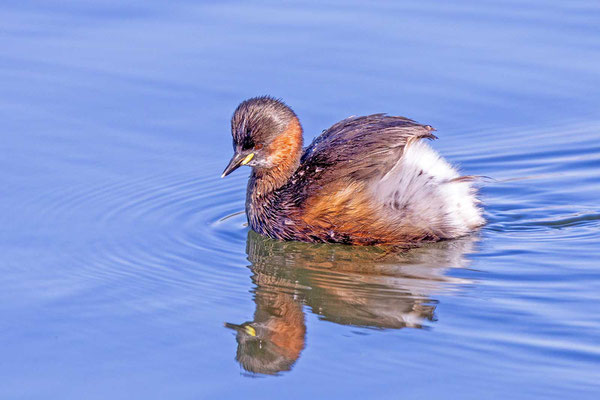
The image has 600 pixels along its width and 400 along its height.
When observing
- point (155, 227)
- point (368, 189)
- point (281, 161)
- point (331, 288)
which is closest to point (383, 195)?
point (368, 189)

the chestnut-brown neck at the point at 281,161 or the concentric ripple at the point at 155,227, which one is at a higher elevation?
the chestnut-brown neck at the point at 281,161

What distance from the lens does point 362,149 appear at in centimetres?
764

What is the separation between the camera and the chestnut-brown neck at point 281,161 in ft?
26.3

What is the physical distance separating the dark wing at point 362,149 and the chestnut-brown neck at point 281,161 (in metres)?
0.18

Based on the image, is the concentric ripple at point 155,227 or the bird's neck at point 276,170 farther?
the bird's neck at point 276,170

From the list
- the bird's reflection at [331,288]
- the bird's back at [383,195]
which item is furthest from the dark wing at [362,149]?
the bird's reflection at [331,288]

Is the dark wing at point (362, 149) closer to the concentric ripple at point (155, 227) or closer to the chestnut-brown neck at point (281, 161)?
the chestnut-brown neck at point (281, 161)

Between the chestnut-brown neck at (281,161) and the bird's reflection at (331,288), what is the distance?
36 centimetres

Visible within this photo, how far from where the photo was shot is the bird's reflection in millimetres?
6148

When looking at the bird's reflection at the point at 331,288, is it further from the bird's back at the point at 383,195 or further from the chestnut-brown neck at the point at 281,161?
the chestnut-brown neck at the point at 281,161

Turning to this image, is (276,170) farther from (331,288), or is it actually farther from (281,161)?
(331,288)

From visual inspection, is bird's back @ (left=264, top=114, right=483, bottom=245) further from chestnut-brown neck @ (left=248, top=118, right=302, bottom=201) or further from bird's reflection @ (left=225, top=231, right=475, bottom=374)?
chestnut-brown neck @ (left=248, top=118, right=302, bottom=201)

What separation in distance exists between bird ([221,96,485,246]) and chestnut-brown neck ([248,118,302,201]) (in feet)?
0.33

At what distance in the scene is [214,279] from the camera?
23.0 feet
